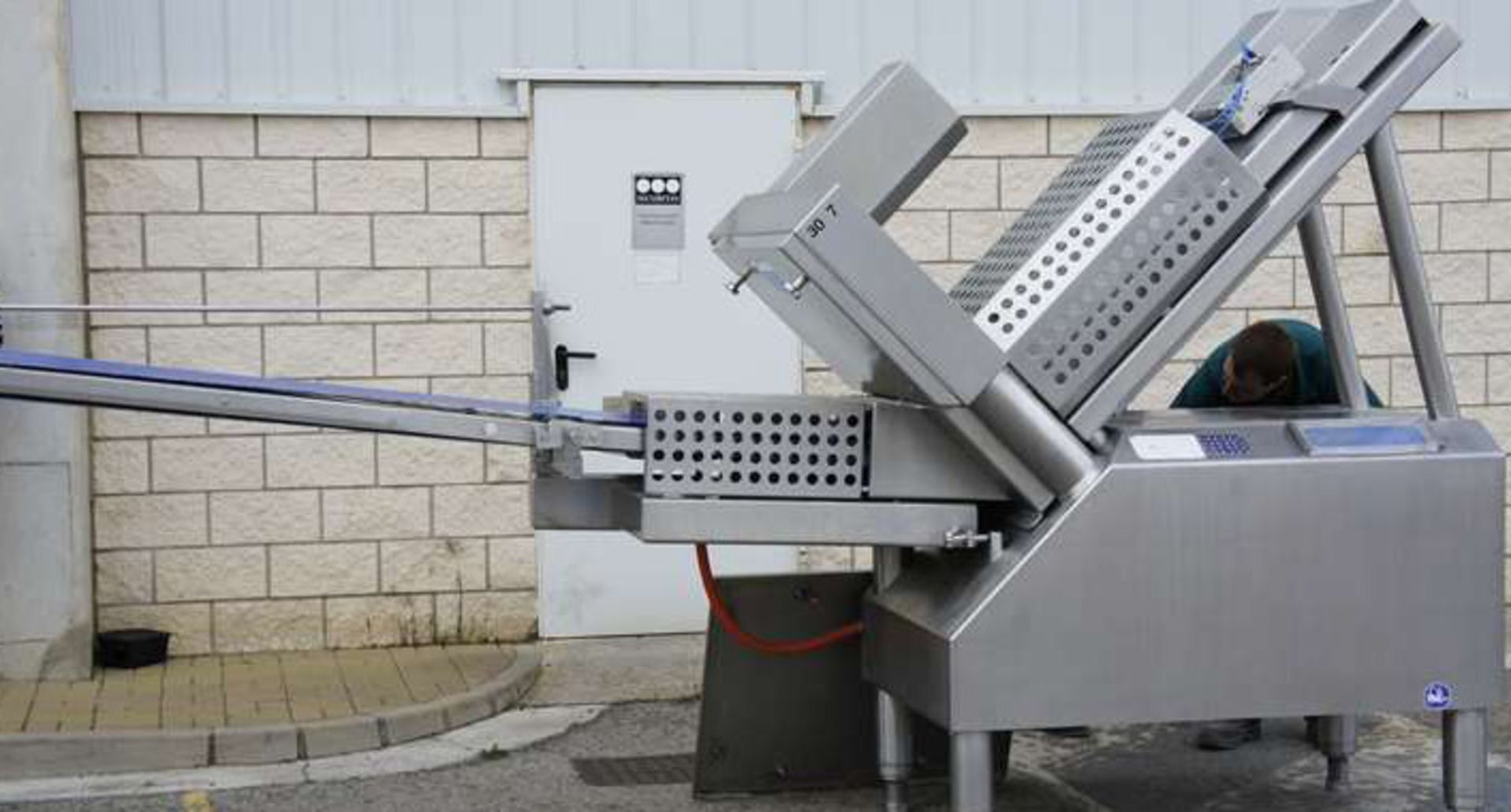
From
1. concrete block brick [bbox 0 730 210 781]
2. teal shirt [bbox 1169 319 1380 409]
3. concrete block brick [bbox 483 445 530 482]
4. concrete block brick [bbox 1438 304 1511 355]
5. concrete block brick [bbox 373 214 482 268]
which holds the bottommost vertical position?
concrete block brick [bbox 0 730 210 781]

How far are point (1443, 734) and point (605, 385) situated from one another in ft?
13.9

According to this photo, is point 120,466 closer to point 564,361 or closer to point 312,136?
point 312,136

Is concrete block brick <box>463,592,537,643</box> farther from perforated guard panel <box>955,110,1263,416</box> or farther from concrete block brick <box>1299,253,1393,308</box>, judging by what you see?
perforated guard panel <box>955,110,1263,416</box>

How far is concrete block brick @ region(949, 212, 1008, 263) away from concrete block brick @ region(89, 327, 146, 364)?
132 inches

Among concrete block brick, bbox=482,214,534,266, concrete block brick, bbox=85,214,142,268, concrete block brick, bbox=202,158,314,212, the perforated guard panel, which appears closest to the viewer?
the perforated guard panel

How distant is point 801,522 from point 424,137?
13.5 ft

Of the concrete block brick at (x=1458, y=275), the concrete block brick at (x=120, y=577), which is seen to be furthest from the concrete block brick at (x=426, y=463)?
the concrete block brick at (x=1458, y=275)

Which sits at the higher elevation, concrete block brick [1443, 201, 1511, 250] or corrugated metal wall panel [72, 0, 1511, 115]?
corrugated metal wall panel [72, 0, 1511, 115]

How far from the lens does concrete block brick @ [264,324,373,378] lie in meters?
9.34

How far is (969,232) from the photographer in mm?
9844

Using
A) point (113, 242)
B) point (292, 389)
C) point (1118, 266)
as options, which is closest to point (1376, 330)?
point (1118, 266)

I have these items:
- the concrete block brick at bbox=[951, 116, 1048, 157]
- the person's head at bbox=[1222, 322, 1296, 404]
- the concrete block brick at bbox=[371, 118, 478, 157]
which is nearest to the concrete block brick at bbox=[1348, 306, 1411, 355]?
the concrete block brick at bbox=[951, 116, 1048, 157]

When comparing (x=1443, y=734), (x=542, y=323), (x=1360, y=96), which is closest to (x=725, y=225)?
(x=542, y=323)

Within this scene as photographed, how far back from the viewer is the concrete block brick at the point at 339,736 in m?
7.96
